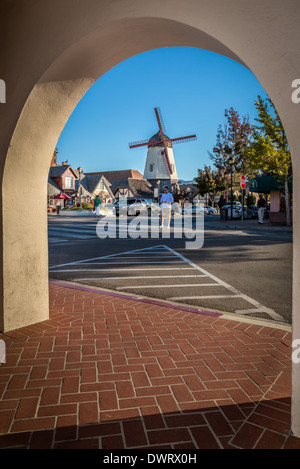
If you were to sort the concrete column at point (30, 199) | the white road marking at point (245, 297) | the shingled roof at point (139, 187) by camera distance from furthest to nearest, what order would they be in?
1. the shingled roof at point (139, 187)
2. the white road marking at point (245, 297)
3. the concrete column at point (30, 199)

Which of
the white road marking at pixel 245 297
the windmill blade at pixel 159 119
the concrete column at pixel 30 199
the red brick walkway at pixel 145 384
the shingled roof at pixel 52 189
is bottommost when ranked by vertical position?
the red brick walkway at pixel 145 384

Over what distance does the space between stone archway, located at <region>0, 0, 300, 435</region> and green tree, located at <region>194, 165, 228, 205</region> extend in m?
40.8

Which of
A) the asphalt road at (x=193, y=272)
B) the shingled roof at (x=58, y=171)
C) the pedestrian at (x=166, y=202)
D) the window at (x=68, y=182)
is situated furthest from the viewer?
the window at (x=68, y=182)

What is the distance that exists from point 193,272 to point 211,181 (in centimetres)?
4210

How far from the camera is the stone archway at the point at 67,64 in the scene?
7.11 ft

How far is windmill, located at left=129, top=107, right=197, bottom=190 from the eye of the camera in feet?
169

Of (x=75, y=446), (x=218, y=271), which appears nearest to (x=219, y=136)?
(x=218, y=271)

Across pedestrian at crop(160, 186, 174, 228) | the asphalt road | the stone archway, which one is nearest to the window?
pedestrian at crop(160, 186, 174, 228)

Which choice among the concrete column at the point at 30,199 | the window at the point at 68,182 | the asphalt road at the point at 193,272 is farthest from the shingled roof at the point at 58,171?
the concrete column at the point at 30,199

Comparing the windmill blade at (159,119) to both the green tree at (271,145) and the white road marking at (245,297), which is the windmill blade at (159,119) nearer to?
the green tree at (271,145)

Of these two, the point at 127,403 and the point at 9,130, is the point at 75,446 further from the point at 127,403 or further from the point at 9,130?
the point at 9,130

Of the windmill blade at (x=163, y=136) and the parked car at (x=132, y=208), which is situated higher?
the windmill blade at (x=163, y=136)

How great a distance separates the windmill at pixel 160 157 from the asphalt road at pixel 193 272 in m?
40.7

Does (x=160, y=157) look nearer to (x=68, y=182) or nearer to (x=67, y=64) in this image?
(x=68, y=182)
